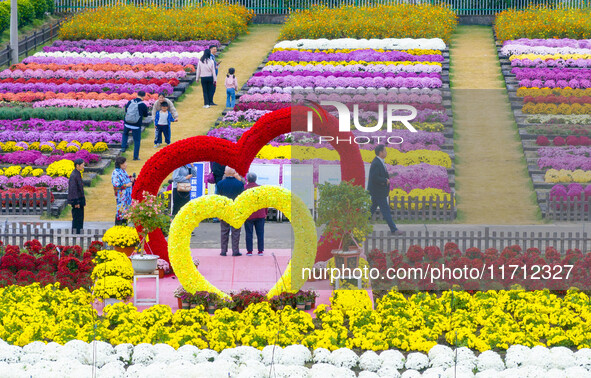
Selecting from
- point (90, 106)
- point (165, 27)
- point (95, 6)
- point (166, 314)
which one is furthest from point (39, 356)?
point (95, 6)

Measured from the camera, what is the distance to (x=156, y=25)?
4066 centimetres

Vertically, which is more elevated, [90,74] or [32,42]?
[32,42]

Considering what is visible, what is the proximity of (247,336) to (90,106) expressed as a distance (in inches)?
700

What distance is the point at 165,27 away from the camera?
1588 inches

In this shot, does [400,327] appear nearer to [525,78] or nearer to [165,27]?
[525,78]

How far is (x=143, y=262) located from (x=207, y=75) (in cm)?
1428

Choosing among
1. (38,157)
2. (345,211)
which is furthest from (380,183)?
(38,157)

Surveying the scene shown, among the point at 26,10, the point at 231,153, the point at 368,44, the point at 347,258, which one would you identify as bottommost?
the point at 347,258

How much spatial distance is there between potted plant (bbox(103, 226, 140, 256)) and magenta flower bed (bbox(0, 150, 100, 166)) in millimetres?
7756

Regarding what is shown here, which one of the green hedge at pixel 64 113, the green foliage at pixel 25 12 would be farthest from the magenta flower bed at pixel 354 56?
the green foliage at pixel 25 12

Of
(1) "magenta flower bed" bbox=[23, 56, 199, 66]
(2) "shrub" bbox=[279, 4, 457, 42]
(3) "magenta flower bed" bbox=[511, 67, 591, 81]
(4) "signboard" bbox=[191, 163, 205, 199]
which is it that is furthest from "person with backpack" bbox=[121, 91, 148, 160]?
(2) "shrub" bbox=[279, 4, 457, 42]

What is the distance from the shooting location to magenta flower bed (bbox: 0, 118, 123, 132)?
28719 mm

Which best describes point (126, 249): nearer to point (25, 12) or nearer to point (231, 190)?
point (231, 190)

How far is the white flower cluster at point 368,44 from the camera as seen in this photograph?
1489 inches
